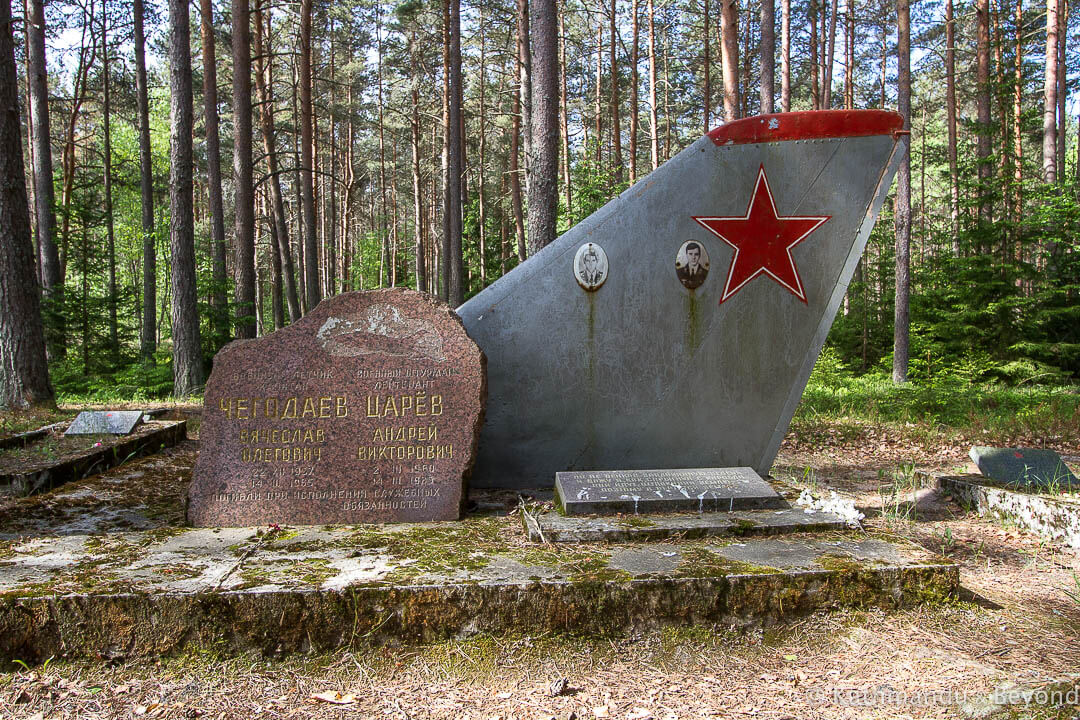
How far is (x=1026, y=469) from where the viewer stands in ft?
17.8

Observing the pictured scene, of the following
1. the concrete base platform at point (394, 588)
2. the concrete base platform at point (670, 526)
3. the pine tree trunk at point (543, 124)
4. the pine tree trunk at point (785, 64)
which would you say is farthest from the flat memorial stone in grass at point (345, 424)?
the pine tree trunk at point (785, 64)

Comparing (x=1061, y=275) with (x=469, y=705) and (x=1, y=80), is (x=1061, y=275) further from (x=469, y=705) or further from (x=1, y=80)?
(x=1, y=80)

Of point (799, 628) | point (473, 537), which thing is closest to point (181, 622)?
point (473, 537)

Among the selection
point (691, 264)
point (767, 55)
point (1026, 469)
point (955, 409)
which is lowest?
point (955, 409)

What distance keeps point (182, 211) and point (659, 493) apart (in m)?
9.74

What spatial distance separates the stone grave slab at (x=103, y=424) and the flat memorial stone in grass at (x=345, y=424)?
328 cm

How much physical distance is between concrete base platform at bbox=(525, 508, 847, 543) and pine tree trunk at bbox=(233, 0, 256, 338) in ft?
33.9

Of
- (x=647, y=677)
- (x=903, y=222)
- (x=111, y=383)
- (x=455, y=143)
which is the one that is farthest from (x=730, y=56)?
(x=111, y=383)

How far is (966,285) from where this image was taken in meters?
12.7

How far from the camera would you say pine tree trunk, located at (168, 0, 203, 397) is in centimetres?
1013

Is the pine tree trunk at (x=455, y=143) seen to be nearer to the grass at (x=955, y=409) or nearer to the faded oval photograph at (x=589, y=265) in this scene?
the grass at (x=955, y=409)

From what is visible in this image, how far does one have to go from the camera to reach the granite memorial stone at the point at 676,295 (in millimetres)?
4219

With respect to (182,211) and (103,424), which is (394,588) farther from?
(182,211)

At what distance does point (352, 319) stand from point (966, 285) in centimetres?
1288
